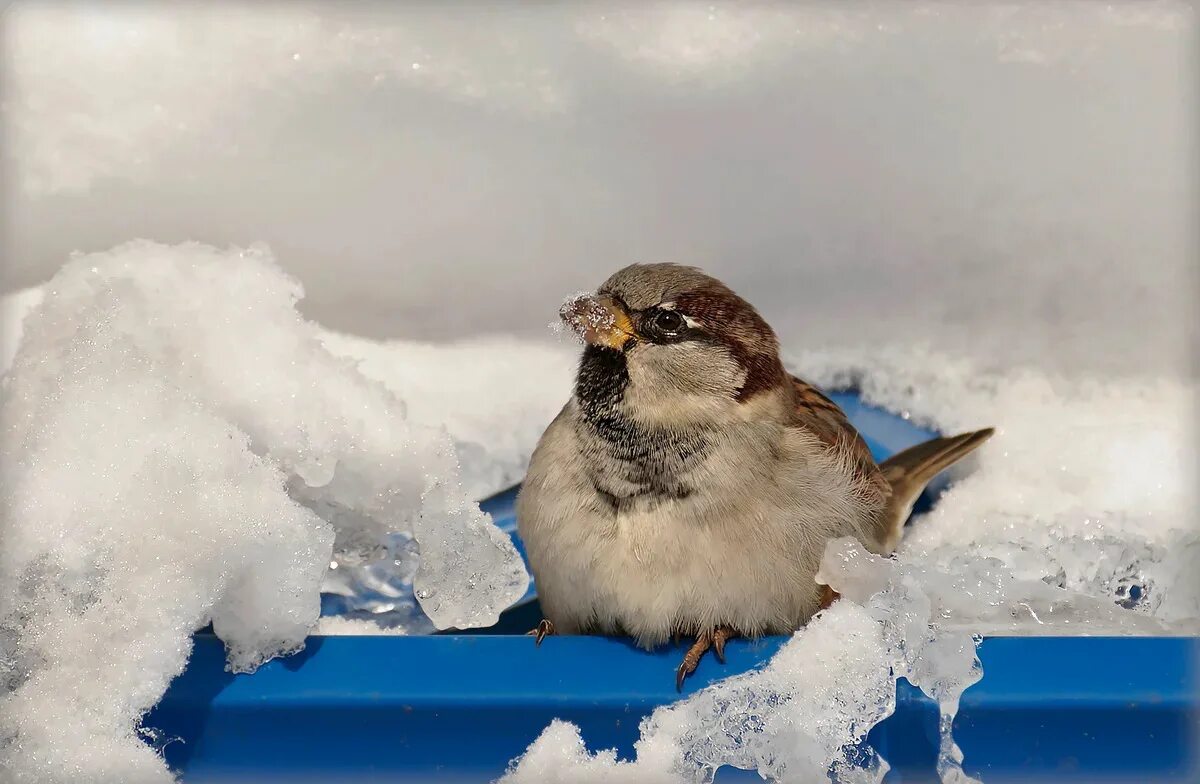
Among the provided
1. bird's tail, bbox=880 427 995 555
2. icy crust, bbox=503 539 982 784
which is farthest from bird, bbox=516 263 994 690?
bird's tail, bbox=880 427 995 555

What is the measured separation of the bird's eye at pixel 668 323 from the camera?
1643mm

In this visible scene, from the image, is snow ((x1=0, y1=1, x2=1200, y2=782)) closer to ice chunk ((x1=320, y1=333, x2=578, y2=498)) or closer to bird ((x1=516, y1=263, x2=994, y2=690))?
ice chunk ((x1=320, y1=333, x2=578, y2=498))

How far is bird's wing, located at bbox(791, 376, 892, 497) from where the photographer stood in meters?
1.75

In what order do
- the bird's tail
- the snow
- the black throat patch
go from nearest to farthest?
the black throat patch
the bird's tail
the snow

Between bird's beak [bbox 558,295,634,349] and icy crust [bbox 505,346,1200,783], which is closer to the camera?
icy crust [bbox 505,346,1200,783]

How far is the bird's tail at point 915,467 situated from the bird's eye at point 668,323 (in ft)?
2.00

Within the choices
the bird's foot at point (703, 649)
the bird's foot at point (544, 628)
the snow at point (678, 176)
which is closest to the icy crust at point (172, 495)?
the bird's foot at point (544, 628)

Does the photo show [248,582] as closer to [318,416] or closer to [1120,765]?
[318,416]

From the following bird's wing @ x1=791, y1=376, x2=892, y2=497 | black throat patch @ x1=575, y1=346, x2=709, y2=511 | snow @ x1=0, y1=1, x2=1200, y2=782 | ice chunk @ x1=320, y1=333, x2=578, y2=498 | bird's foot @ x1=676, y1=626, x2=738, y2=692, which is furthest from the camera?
snow @ x1=0, y1=1, x2=1200, y2=782

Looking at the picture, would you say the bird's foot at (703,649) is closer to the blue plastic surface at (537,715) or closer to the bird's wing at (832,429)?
the blue plastic surface at (537,715)

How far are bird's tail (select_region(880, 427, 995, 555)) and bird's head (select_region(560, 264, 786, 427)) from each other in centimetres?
52

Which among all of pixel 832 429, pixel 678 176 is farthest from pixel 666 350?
pixel 678 176

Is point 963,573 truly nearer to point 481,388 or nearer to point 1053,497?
point 1053,497

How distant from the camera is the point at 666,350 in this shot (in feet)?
5.36
